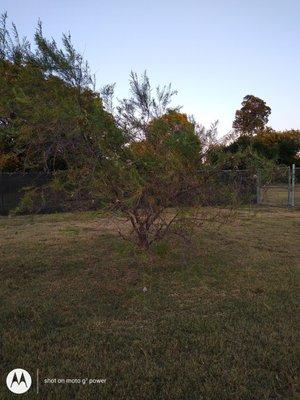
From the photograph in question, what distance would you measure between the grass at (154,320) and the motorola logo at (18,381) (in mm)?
56

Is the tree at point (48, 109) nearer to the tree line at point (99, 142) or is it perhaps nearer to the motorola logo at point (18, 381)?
the tree line at point (99, 142)

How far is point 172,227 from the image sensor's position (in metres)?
6.47

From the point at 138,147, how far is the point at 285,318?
2739mm

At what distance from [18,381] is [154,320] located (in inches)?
62.6

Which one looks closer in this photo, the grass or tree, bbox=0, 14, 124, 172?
the grass

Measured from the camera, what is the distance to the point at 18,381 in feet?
10.9

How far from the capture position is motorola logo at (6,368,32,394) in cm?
322

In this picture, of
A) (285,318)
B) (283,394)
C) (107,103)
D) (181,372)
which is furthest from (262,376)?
(107,103)

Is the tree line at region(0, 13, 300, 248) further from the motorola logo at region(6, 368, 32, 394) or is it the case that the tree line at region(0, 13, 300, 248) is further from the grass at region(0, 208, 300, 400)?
the motorola logo at region(6, 368, 32, 394)

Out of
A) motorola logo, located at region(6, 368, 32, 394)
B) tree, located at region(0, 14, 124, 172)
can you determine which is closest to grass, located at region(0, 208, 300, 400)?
motorola logo, located at region(6, 368, 32, 394)

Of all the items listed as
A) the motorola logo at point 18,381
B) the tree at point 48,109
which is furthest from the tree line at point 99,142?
the motorola logo at point 18,381

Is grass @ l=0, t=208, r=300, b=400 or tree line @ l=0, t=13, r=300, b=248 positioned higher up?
tree line @ l=0, t=13, r=300, b=248

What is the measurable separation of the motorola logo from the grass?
56 millimetres

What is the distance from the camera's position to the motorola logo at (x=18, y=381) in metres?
3.22
